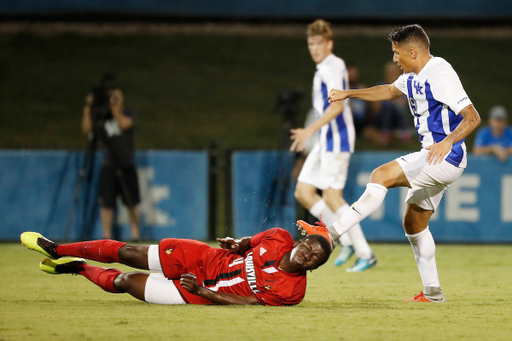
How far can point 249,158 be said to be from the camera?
1020 centimetres

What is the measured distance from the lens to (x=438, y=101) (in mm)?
4906

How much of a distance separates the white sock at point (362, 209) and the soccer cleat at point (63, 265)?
1.87 m

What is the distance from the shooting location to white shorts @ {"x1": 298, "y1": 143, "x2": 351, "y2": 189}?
7449 millimetres

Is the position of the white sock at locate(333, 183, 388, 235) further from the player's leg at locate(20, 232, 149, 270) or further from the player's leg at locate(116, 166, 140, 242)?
the player's leg at locate(116, 166, 140, 242)

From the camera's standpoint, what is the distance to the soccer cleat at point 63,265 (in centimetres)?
509

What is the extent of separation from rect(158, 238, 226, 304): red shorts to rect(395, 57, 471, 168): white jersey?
5.69ft

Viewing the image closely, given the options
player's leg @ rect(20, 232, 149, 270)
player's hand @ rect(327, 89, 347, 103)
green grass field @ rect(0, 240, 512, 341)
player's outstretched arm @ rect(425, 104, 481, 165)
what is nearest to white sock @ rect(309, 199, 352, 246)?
green grass field @ rect(0, 240, 512, 341)

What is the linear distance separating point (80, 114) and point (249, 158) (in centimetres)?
786

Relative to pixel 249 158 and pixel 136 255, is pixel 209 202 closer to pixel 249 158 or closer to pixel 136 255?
pixel 249 158

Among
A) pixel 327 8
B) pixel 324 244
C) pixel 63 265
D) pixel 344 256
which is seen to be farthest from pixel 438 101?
pixel 327 8

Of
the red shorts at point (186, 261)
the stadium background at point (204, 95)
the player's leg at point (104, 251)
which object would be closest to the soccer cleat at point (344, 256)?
the stadium background at point (204, 95)

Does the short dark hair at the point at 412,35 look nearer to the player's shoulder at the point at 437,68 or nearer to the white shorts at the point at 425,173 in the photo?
the player's shoulder at the point at 437,68

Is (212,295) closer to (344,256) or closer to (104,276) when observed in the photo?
(104,276)

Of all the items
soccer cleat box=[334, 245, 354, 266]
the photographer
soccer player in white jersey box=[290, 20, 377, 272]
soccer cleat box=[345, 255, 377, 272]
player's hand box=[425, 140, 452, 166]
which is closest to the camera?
player's hand box=[425, 140, 452, 166]
